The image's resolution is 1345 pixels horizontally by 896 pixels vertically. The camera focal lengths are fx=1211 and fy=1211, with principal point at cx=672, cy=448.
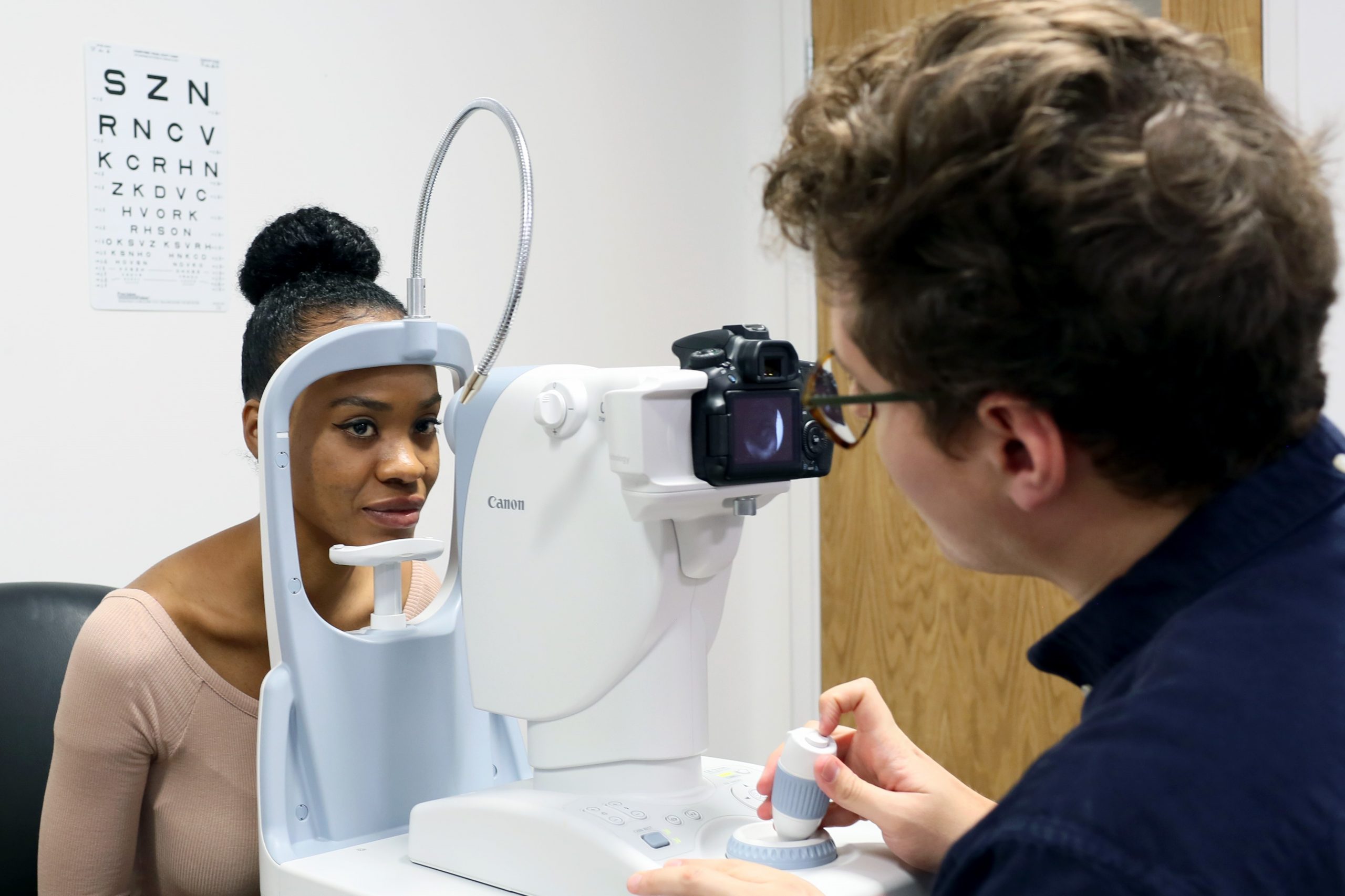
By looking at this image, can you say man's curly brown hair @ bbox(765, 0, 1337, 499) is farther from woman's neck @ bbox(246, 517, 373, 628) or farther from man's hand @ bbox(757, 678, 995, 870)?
woman's neck @ bbox(246, 517, 373, 628)

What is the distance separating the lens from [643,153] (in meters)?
2.58

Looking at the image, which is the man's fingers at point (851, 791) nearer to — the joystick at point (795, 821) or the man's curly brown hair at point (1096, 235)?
the joystick at point (795, 821)

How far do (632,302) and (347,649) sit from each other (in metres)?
1.64

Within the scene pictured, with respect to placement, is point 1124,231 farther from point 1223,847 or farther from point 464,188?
point 464,188

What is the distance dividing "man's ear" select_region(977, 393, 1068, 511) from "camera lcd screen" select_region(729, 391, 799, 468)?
0.26 metres

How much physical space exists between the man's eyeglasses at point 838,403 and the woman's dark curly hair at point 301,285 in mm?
619

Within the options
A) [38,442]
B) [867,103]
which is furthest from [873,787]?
[38,442]

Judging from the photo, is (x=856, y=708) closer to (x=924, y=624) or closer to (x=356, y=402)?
(x=356, y=402)

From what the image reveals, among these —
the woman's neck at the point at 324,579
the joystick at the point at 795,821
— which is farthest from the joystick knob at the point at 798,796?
the woman's neck at the point at 324,579

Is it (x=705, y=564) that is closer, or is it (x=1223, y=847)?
(x=1223, y=847)

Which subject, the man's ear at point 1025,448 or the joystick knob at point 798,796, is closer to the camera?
the man's ear at point 1025,448

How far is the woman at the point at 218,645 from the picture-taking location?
3.59ft

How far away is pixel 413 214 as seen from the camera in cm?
219

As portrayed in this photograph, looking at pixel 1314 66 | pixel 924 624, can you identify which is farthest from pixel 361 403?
pixel 924 624
